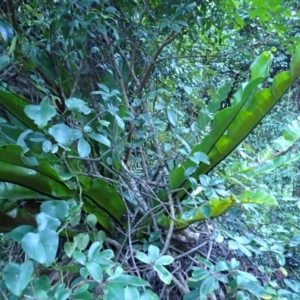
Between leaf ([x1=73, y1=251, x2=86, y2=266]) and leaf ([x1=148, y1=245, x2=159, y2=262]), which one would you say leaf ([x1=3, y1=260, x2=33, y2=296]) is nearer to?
leaf ([x1=73, y1=251, x2=86, y2=266])

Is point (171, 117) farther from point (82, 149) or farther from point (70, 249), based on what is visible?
point (70, 249)

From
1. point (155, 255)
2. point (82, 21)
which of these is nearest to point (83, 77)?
point (82, 21)

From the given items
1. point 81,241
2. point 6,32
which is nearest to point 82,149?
point 81,241

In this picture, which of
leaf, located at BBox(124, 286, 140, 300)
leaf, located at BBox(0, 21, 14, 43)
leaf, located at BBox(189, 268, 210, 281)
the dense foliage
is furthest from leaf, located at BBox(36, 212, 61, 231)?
leaf, located at BBox(0, 21, 14, 43)

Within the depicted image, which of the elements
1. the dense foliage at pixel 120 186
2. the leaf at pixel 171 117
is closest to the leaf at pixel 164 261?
the dense foliage at pixel 120 186

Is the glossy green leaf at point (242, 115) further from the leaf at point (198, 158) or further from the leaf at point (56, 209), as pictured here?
the leaf at point (56, 209)

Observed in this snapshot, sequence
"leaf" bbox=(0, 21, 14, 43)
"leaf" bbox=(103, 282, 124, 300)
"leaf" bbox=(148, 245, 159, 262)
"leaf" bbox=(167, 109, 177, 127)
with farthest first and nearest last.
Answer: "leaf" bbox=(167, 109, 177, 127) → "leaf" bbox=(0, 21, 14, 43) → "leaf" bbox=(148, 245, 159, 262) → "leaf" bbox=(103, 282, 124, 300)

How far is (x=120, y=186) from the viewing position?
2.30ft

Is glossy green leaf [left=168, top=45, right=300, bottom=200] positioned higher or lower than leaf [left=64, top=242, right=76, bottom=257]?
higher

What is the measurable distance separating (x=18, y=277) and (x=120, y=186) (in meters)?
0.33

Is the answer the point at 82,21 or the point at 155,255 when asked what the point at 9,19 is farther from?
the point at 155,255

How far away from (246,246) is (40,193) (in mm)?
398

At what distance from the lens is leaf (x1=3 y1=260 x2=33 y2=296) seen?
38 cm

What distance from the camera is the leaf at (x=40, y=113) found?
1.63ft
